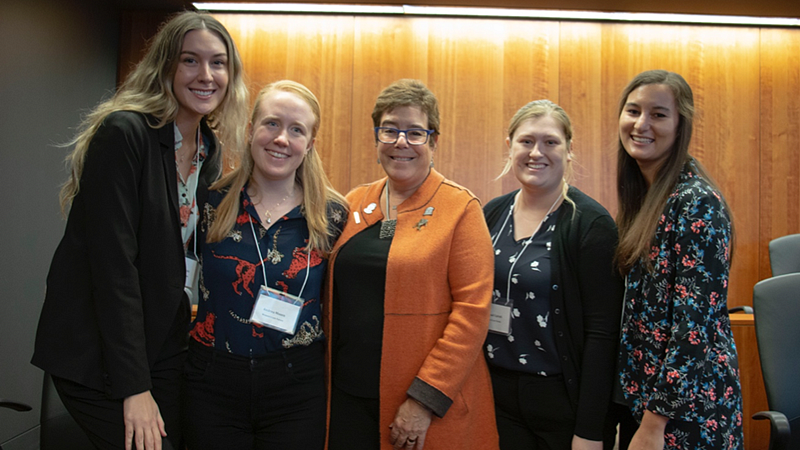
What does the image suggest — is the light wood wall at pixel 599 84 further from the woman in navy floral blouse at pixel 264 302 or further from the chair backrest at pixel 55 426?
the chair backrest at pixel 55 426

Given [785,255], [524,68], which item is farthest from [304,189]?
[785,255]

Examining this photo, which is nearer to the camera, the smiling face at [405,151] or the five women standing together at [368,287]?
the five women standing together at [368,287]

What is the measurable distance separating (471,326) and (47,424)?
1552 millimetres

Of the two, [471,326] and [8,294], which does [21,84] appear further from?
[471,326]

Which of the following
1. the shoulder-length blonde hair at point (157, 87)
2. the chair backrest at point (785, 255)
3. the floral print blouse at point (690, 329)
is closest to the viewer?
the floral print blouse at point (690, 329)

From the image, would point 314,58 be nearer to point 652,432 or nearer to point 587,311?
point 587,311

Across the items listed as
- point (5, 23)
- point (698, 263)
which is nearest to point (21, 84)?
point (5, 23)

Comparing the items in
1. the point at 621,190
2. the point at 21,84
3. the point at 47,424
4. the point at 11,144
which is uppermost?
the point at 21,84

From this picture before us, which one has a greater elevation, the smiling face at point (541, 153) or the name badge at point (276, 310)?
the smiling face at point (541, 153)

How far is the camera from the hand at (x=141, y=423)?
1477 millimetres

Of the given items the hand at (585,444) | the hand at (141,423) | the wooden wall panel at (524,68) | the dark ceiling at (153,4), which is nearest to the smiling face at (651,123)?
the hand at (585,444)

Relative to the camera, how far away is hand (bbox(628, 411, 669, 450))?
1.51 metres

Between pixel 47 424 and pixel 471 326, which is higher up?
pixel 471 326

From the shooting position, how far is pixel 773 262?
3783 millimetres
